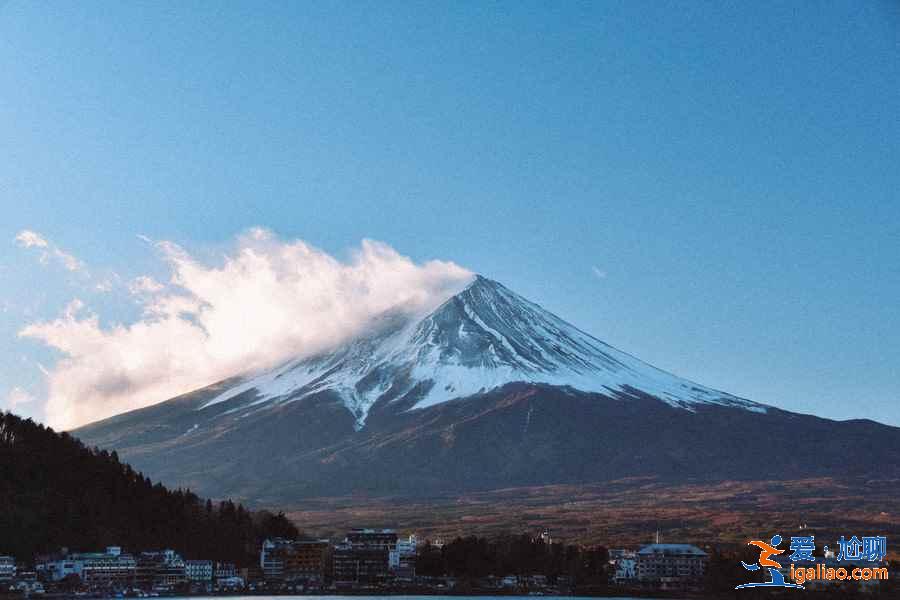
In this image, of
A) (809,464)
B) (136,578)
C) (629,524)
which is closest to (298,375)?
(809,464)

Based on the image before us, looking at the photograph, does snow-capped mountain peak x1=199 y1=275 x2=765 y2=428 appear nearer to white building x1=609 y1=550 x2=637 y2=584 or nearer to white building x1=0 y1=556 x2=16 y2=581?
white building x1=609 y1=550 x2=637 y2=584

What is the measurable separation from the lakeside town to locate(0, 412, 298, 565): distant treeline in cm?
97

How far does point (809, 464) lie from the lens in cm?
13125

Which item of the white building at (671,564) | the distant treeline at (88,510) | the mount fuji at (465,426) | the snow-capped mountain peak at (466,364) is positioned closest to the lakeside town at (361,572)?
the white building at (671,564)

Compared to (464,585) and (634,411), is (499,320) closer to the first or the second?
(634,411)

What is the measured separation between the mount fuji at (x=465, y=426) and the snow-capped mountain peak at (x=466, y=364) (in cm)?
28

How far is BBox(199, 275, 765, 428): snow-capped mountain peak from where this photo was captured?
151 meters

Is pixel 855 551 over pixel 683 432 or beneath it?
beneath

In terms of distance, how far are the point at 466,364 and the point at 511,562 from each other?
9076cm

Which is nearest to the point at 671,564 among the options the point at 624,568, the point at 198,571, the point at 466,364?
the point at 624,568

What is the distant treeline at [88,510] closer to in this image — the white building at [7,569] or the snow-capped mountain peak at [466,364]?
the white building at [7,569]

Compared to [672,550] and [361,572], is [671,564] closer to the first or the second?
[672,550]

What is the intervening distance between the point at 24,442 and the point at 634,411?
85351 millimetres

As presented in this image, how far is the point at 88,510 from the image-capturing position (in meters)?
62.3
